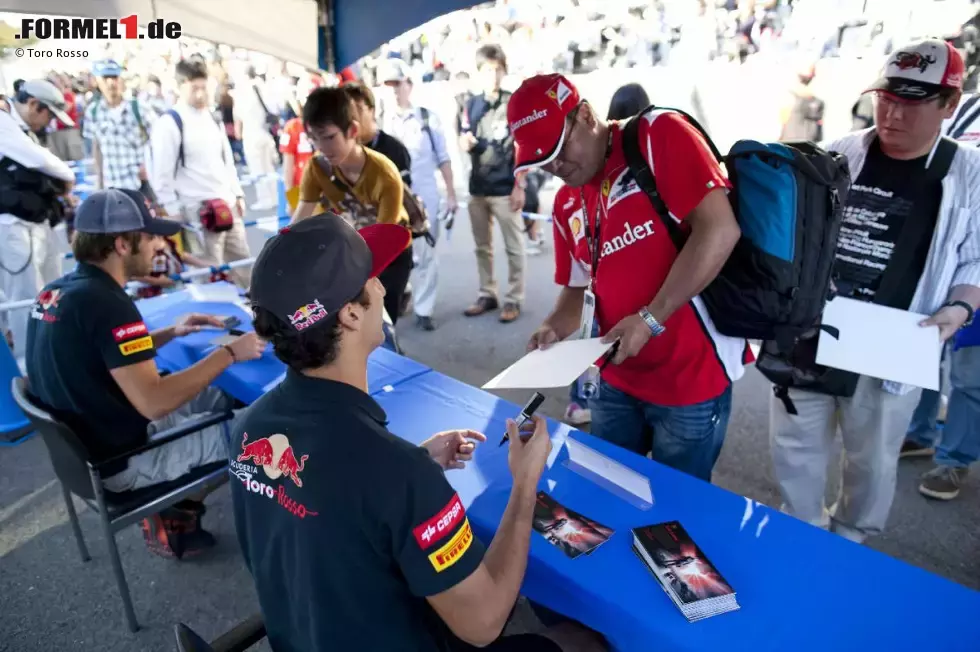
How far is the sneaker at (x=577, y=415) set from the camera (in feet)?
11.5

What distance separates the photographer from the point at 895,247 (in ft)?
6.09

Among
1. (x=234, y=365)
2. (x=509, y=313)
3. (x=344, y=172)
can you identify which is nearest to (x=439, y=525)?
(x=234, y=365)

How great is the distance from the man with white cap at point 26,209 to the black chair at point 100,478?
8.05 feet

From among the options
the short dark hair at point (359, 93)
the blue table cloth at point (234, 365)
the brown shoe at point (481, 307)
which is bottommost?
the brown shoe at point (481, 307)

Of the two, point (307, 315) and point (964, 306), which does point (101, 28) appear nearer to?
point (307, 315)

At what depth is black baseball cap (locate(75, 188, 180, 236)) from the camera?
2049 millimetres

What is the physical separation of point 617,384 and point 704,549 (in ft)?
2.07

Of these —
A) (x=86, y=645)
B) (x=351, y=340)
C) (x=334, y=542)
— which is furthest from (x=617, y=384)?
(x=86, y=645)

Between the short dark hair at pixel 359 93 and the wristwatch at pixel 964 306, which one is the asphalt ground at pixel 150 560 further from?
the short dark hair at pixel 359 93

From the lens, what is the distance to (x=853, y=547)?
4.28 feet

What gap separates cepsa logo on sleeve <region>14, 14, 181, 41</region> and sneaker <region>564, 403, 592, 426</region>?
9.58 ft

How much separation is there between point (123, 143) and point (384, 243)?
4.85 meters

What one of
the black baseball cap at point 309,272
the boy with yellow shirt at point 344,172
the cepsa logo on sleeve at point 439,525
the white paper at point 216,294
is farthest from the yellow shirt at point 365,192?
the cepsa logo on sleeve at point 439,525

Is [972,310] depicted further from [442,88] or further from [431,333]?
[442,88]
